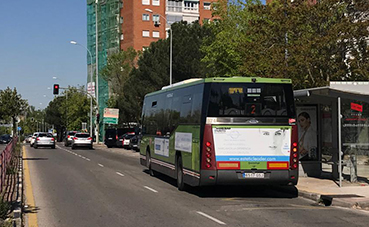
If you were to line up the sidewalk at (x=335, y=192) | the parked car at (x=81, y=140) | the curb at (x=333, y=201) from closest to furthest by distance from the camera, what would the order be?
the curb at (x=333, y=201)
the sidewalk at (x=335, y=192)
the parked car at (x=81, y=140)

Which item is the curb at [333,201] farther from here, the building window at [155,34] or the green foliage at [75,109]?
the building window at [155,34]

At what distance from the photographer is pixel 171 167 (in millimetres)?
17547

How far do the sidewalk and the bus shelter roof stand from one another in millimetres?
2550

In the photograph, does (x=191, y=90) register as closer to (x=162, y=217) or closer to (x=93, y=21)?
(x=162, y=217)

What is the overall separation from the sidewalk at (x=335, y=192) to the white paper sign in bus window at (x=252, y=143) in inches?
51.2

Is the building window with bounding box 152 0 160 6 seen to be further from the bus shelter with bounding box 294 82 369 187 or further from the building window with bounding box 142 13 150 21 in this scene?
the bus shelter with bounding box 294 82 369 187

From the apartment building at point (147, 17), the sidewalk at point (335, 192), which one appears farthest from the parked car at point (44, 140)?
the sidewalk at point (335, 192)

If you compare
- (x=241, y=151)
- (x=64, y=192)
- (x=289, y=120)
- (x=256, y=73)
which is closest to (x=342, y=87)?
(x=289, y=120)

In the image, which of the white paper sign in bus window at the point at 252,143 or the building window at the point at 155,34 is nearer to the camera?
the white paper sign in bus window at the point at 252,143

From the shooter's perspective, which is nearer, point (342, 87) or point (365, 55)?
point (342, 87)

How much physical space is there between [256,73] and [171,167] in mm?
11936

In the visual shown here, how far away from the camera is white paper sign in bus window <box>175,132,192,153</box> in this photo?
1534cm

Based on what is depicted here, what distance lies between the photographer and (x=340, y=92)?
15.1 m

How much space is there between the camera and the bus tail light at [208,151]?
14.1 metres
